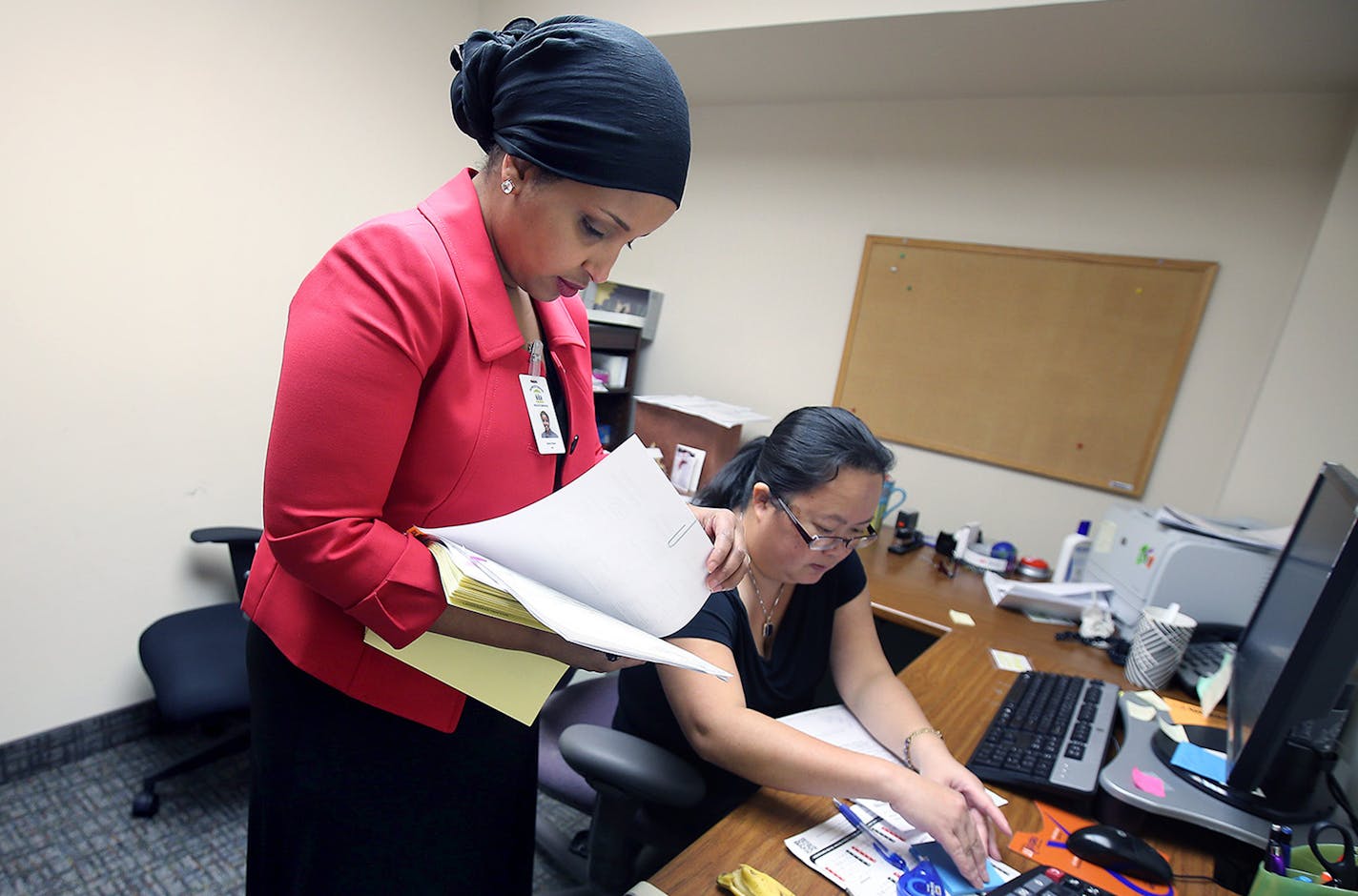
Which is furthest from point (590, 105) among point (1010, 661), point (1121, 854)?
point (1010, 661)

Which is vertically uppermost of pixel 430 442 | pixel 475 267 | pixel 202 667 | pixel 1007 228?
pixel 1007 228

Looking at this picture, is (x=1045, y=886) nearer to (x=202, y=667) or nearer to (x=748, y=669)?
(x=748, y=669)

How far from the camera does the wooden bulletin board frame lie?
2193mm

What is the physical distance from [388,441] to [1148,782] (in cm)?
117

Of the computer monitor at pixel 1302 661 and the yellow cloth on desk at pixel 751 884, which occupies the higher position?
the computer monitor at pixel 1302 661

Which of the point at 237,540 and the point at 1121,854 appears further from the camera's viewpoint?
the point at 237,540

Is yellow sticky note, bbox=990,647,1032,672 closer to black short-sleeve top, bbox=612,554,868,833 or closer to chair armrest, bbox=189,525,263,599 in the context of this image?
black short-sleeve top, bbox=612,554,868,833

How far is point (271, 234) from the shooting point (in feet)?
6.75

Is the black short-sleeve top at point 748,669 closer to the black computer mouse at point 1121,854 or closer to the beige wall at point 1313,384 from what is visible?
the black computer mouse at point 1121,854

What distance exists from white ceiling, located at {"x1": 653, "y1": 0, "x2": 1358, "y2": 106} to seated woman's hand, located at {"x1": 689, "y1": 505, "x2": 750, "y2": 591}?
178 cm

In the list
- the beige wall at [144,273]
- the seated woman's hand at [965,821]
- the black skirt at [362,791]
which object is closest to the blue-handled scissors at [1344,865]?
the seated woman's hand at [965,821]

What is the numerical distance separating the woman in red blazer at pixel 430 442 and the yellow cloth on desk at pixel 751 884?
0.29m

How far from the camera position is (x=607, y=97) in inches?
24.8

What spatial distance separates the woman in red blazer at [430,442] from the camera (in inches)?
23.1
